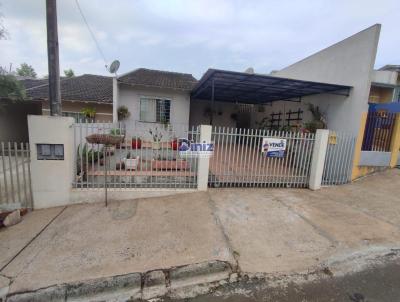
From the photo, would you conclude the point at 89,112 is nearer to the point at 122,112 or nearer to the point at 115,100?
the point at 115,100

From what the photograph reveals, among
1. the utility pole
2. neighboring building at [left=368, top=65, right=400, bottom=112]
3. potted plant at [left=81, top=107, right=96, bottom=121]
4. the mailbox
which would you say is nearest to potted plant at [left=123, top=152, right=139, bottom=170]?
the mailbox

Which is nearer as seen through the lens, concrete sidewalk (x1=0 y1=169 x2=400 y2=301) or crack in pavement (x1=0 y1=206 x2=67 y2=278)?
concrete sidewalk (x1=0 y1=169 x2=400 y2=301)

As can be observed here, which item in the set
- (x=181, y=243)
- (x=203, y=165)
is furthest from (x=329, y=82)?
(x=181, y=243)

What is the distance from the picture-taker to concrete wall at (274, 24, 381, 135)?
6621 millimetres

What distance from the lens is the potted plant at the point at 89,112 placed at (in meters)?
10.9

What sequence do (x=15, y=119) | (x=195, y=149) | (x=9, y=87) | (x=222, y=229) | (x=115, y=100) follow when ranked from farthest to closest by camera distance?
(x=15, y=119) < (x=115, y=100) < (x=9, y=87) < (x=195, y=149) < (x=222, y=229)

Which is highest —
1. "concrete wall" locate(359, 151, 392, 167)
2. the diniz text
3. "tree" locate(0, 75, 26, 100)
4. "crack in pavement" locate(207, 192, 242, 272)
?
"tree" locate(0, 75, 26, 100)

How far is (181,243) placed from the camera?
11.6 feet

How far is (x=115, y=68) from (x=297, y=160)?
8.86 m

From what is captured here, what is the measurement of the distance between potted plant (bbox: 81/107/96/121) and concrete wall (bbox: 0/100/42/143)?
3.61 m

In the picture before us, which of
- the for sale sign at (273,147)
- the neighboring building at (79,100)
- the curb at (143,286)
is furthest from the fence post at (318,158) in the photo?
the neighboring building at (79,100)

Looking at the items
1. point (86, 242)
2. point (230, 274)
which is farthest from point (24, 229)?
point (230, 274)

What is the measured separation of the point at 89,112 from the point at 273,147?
363 inches

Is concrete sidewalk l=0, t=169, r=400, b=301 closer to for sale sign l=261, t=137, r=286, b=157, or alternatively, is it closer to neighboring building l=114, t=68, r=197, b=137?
for sale sign l=261, t=137, r=286, b=157
